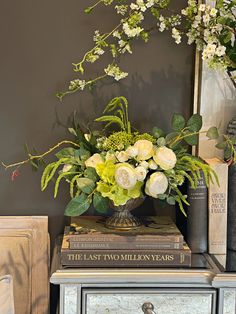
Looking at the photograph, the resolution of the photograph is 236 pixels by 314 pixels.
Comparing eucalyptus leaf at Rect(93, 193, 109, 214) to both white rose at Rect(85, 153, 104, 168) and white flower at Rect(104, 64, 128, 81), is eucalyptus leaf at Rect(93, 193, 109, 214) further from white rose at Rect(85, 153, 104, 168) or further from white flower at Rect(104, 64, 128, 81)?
white flower at Rect(104, 64, 128, 81)

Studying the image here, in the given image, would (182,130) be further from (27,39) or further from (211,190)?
(27,39)

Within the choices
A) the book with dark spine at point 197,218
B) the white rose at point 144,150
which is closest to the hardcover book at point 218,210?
the book with dark spine at point 197,218

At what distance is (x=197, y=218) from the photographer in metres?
1.79

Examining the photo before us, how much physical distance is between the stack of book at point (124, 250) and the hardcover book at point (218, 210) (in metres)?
0.16

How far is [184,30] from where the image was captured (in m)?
1.91

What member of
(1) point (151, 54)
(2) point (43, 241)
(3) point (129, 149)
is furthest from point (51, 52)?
(2) point (43, 241)

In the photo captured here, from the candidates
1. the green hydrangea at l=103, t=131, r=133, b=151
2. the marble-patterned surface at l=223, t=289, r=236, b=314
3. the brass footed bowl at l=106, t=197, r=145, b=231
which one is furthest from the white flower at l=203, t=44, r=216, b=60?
the marble-patterned surface at l=223, t=289, r=236, b=314

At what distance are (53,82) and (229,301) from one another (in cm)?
88

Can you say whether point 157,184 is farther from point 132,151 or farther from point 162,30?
point 162,30

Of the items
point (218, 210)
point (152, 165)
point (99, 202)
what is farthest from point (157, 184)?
point (218, 210)

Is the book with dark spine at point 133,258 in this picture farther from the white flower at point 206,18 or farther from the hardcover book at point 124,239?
the white flower at point 206,18

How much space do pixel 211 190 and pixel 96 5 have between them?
2.30ft

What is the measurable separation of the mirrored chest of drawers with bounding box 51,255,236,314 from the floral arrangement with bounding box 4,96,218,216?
0.18 metres

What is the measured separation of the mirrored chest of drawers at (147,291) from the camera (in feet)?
5.24
